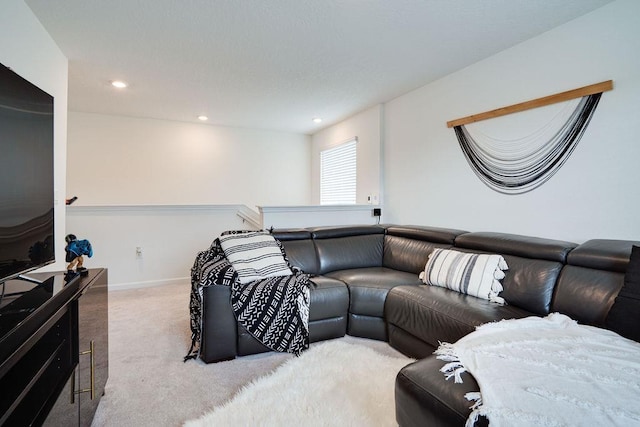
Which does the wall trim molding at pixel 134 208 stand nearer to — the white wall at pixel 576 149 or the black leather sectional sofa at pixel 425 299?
the black leather sectional sofa at pixel 425 299

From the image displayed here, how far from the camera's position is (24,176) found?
129 centimetres

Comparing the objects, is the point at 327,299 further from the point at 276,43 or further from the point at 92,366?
the point at 276,43

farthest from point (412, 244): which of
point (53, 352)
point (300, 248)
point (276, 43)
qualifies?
point (53, 352)

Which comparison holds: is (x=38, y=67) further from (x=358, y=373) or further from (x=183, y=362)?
(x=358, y=373)

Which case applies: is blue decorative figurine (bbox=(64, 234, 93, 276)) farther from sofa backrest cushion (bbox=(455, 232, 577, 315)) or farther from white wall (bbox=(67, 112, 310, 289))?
white wall (bbox=(67, 112, 310, 289))

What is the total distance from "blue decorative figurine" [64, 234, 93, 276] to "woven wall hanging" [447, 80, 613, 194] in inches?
119

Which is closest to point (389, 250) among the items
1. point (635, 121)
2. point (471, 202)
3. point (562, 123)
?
point (471, 202)

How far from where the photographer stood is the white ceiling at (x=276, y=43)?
2.06 meters

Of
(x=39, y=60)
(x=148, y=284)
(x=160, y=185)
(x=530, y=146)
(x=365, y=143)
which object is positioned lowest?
(x=148, y=284)

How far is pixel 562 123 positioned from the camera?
7.50 feet

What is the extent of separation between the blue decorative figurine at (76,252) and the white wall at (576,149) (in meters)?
3.02

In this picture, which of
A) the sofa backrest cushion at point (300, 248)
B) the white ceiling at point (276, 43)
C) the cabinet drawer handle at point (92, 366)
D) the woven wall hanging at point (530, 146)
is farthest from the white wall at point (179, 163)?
the cabinet drawer handle at point (92, 366)

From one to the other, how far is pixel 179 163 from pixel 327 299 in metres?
3.67

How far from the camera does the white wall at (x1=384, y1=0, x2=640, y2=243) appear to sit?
1989 mm
